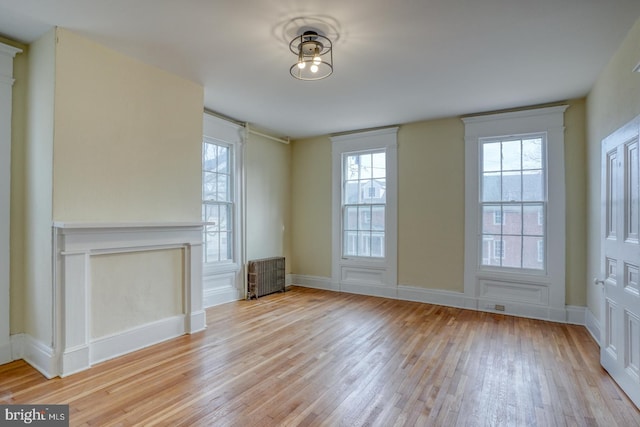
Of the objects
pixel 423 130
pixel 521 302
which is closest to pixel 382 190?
pixel 423 130

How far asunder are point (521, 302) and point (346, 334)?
94.1 inches

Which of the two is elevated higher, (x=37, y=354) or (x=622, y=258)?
(x=622, y=258)

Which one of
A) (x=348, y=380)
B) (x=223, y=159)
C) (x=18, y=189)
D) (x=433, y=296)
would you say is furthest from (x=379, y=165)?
(x=18, y=189)

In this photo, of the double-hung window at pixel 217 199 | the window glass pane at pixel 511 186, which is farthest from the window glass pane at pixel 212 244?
the window glass pane at pixel 511 186

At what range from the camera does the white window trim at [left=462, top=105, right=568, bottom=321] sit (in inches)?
161

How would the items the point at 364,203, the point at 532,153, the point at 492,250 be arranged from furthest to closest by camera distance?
1. the point at 364,203
2. the point at 492,250
3. the point at 532,153

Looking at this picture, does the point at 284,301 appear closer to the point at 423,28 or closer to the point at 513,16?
the point at 423,28

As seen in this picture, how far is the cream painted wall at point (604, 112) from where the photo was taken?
8.24 ft

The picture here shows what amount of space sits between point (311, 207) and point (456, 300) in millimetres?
2768

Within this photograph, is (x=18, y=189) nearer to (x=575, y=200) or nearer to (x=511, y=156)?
(x=511, y=156)

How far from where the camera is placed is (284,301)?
4.97 meters

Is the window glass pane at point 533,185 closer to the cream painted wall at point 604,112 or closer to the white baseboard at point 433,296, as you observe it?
the cream painted wall at point 604,112

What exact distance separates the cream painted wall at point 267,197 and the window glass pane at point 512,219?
3.47 meters

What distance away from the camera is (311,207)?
6.03 meters
